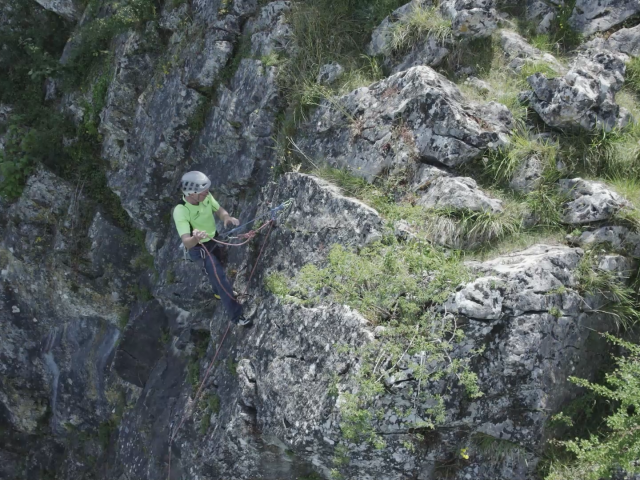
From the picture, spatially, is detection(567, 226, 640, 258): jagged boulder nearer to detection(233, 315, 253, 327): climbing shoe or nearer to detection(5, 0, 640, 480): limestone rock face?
detection(5, 0, 640, 480): limestone rock face

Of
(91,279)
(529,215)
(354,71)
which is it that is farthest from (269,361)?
(91,279)

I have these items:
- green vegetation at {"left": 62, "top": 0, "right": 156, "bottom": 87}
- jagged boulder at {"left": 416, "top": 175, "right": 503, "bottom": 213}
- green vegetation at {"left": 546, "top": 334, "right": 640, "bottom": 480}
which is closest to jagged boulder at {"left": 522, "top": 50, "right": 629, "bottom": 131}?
jagged boulder at {"left": 416, "top": 175, "right": 503, "bottom": 213}

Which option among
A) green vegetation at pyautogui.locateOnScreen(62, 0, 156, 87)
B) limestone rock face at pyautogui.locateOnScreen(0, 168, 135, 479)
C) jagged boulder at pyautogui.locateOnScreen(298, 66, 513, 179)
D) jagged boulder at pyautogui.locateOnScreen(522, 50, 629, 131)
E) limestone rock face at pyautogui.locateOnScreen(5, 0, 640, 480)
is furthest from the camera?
limestone rock face at pyautogui.locateOnScreen(0, 168, 135, 479)

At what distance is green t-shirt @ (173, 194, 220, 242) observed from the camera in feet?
28.3

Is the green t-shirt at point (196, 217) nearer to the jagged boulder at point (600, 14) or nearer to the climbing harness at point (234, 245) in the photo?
the climbing harness at point (234, 245)

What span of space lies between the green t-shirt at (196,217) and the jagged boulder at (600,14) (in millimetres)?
6095

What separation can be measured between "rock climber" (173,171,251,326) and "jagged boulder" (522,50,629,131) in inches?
183

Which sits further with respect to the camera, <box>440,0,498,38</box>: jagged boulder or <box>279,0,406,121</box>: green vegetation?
<box>279,0,406,121</box>: green vegetation

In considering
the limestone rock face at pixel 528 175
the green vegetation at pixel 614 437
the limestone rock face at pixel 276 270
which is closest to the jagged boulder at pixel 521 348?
the limestone rock face at pixel 276 270

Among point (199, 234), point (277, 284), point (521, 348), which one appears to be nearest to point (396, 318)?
point (521, 348)

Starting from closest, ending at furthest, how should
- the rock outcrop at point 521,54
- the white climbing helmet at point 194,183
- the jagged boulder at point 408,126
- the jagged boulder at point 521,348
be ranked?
1. the jagged boulder at point 521,348
2. the jagged boulder at point 408,126
3. the white climbing helmet at point 194,183
4. the rock outcrop at point 521,54

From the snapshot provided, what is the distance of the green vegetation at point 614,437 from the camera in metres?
6.43

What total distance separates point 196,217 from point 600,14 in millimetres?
6664

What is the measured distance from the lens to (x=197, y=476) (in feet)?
30.1
